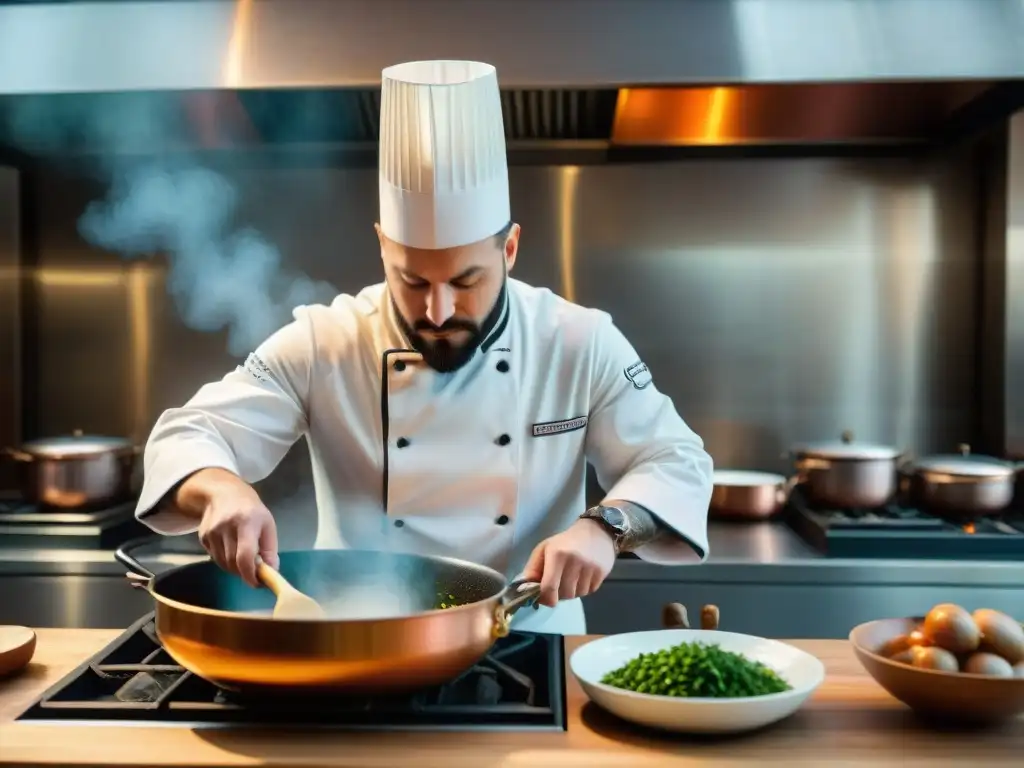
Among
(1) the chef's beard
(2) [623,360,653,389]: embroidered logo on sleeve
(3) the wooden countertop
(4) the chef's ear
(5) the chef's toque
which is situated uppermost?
(5) the chef's toque

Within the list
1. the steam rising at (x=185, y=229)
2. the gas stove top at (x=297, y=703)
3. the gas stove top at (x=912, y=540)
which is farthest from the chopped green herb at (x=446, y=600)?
the steam rising at (x=185, y=229)

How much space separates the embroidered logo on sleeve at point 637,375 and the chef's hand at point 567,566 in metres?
0.60

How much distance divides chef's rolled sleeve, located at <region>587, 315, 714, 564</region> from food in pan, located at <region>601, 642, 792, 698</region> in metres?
0.41

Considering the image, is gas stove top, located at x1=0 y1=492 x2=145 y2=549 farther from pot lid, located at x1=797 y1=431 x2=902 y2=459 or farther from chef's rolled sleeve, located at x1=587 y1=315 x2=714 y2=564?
pot lid, located at x1=797 y1=431 x2=902 y2=459

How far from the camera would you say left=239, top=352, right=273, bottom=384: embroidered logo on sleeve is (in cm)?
200

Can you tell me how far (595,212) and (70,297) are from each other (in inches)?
66.6

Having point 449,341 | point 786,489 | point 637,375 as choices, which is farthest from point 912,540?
point 449,341

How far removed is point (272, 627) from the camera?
3.73 ft

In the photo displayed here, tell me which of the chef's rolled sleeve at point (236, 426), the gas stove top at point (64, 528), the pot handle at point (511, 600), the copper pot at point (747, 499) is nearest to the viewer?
the pot handle at point (511, 600)

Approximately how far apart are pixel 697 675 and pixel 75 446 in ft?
7.44

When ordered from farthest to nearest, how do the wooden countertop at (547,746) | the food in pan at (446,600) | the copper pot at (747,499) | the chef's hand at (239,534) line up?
the copper pot at (747,499) → the food in pan at (446,600) → the chef's hand at (239,534) → the wooden countertop at (547,746)

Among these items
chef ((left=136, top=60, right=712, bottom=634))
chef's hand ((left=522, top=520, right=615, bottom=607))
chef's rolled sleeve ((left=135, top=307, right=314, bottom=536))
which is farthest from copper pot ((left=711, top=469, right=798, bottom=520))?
chef's hand ((left=522, top=520, right=615, bottom=607))

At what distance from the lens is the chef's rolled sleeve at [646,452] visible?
173 centimetres

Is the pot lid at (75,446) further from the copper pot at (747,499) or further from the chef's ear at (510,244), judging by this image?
the copper pot at (747,499)
